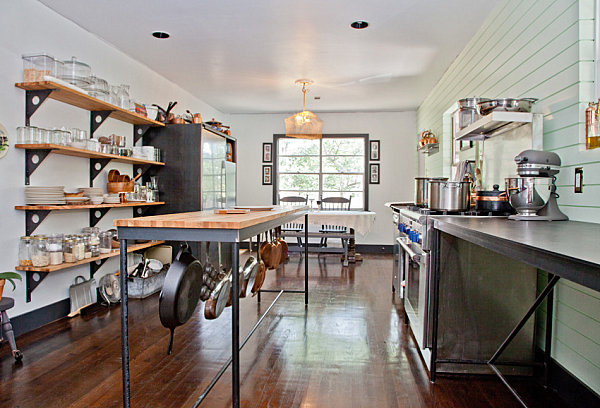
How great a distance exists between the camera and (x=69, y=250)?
325 centimetres

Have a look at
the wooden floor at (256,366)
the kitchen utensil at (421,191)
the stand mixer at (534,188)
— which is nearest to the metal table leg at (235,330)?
the wooden floor at (256,366)

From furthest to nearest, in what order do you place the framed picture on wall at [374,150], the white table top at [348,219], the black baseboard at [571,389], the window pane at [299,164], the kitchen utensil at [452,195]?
the window pane at [299,164] → the framed picture on wall at [374,150] → the white table top at [348,219] → the kitchen utensil at [452,195] → the black baseboard at [571,389]

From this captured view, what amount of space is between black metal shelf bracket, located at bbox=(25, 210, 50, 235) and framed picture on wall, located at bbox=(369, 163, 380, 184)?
581 centimetres

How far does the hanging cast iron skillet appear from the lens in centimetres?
196

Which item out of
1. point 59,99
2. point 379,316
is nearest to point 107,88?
point 59,99

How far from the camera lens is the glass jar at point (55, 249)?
309 cm

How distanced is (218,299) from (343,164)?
5888 millimetres

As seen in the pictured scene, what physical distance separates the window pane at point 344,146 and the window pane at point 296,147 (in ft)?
0.91

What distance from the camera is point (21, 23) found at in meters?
3.07

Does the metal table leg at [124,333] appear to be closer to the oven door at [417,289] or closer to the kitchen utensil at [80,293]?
the oven door at [417,289]

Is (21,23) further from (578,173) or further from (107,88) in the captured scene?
(578,173)

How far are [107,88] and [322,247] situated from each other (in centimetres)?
423

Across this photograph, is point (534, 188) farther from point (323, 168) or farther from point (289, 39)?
point (323, 168)

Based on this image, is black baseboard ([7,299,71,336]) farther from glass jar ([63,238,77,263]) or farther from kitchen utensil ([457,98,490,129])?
kitchen utensil ([457,98,490,129])
